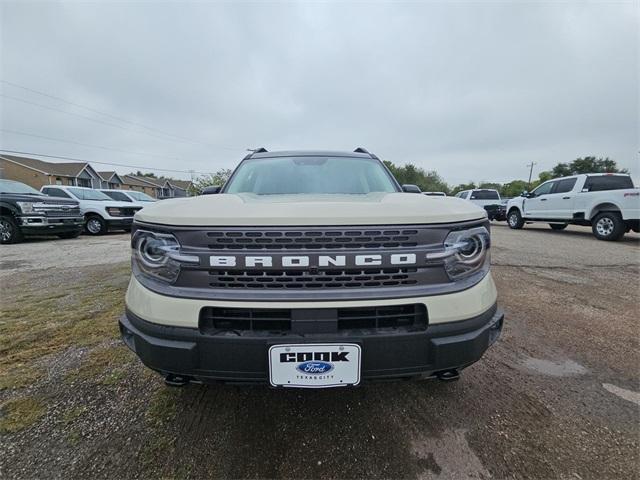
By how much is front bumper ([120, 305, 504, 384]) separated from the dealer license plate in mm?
28

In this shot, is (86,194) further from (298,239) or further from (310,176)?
(298,239)

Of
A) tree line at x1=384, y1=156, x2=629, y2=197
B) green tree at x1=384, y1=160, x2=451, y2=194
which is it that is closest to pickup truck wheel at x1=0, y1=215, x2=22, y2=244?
tree line at x1=384, y1=156, x2=629, y2=197

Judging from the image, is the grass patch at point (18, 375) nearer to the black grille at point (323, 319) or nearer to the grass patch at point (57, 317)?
the grass patch at point (57, 317)

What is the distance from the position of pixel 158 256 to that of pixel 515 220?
1450cm

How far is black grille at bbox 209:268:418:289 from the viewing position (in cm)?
136

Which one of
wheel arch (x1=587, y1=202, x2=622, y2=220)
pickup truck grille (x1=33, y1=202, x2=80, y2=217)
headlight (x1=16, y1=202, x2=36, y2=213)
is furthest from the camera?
wheel arch (x1=587, y1=202, x2=622, y2=220)

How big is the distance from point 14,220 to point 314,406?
33.3 feet

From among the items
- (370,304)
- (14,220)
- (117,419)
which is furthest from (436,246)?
(14,220)

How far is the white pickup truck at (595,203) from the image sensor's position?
8156 mm

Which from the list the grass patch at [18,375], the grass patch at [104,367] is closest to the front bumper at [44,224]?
the grass patch at [18,375]

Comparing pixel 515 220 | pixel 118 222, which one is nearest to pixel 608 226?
pixel 515 220

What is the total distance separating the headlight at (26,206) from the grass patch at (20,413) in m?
8.47

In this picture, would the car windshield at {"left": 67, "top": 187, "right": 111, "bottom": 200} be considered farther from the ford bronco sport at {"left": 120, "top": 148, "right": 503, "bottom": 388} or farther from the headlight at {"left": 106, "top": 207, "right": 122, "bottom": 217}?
the ford bronco sport at {"left": 120, "top": 148, "right": 503, "bottom": 388}

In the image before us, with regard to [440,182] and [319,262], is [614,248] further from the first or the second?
[440,182]
